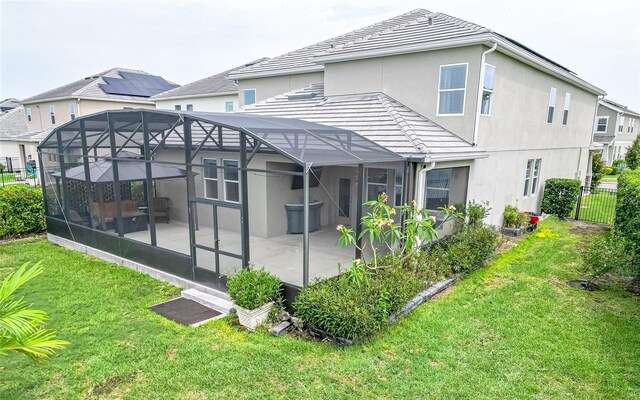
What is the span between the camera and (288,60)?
15.1 meters

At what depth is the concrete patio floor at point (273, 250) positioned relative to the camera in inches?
304

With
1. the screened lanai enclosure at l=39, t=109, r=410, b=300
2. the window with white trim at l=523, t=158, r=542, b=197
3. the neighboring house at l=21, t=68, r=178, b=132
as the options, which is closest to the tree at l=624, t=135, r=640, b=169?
the window with white trim at l=523, t=158, r=542, b=197

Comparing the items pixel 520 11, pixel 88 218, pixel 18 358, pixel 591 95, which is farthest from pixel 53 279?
pixel 591 95

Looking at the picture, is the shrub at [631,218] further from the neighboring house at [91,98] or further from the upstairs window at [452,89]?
the neighboring house at [91,98]

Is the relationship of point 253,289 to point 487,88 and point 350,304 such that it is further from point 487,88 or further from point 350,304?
point 487,88

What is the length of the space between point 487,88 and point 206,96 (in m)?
18.1

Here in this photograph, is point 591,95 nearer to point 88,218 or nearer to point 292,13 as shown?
point 292,13

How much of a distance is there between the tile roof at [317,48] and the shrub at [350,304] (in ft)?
31.9

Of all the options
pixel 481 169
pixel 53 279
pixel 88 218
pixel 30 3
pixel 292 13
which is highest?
pixel 292 13

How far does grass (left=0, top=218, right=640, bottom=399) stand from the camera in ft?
15.5

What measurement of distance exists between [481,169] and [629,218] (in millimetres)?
3626

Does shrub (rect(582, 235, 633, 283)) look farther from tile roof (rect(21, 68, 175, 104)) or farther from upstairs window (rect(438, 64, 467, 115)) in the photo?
tile roof (rect(21, 68, 175, 104))

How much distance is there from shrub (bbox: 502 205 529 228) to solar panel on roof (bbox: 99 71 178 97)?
2712cm

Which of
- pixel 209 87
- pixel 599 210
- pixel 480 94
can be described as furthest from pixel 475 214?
pixel 209 87
